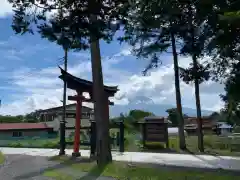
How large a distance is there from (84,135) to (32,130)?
74.2 feet

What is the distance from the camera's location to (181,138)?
17641 mm

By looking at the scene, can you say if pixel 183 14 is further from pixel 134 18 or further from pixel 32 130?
pixel 32 130

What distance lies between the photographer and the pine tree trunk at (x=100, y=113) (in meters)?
11.8

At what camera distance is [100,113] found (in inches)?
475

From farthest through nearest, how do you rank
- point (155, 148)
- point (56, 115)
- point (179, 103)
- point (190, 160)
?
point (56, 115) < point (155, 148) < point (179, 103) < point (190, 160)

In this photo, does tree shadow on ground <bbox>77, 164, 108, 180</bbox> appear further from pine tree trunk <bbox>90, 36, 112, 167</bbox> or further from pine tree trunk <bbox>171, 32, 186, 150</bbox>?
pine tree trunk <bbox>171, 32, 186, 150</bbox>

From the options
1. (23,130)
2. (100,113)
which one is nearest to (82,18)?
(100,113)

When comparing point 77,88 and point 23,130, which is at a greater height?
point 77,88

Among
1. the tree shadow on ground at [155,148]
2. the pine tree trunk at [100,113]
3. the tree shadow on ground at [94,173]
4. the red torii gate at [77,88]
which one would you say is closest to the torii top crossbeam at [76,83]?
the red torii gate at [77,88]

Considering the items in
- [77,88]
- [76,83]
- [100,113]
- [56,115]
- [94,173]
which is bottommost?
[94,173]

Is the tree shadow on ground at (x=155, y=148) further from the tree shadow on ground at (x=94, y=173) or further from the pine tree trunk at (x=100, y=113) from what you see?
the tree shadow on ground at (x=94, y=173)

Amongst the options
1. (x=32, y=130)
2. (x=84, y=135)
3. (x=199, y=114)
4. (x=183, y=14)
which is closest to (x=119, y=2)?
(x=183, y=14)

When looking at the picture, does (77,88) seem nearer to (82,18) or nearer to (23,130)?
(82,18)

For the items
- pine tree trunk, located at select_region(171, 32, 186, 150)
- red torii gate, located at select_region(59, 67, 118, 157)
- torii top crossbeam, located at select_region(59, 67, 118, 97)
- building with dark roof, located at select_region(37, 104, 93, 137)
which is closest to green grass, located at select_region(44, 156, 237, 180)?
red torii gate, located at select_region(59, 67, 118, 157)
